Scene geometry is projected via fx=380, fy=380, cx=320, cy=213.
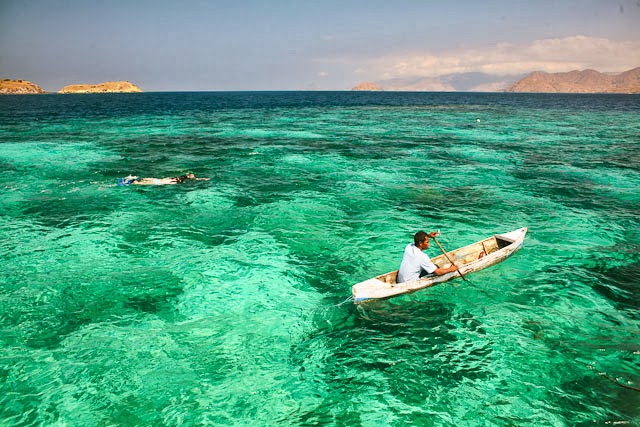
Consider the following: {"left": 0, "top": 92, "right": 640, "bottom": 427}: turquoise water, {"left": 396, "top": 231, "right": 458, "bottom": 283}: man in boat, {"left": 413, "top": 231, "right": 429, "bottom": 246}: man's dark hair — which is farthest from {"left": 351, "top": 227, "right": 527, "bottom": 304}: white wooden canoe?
{"left": 413, "top": 231, "right": 429, "bottom": 246}: man's dark hair

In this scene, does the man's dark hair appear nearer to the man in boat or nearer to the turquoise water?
the man in boat

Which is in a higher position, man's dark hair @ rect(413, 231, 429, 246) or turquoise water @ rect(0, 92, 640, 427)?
man's dark hair @ rect(413, 231, 429, 246)

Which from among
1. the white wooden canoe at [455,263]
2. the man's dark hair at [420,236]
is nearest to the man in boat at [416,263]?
the man's dark hair at [420,236]

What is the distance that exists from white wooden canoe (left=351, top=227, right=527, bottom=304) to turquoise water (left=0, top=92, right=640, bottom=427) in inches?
20.0

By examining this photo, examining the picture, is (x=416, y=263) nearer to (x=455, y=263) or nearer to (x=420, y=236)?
(x=420, y=236)

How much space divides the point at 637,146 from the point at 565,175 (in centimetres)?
2131

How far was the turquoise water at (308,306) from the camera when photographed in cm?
928

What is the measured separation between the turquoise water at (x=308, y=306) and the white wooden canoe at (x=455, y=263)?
51 centimetres

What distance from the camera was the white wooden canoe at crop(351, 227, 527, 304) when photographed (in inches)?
499

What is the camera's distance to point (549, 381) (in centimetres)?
992

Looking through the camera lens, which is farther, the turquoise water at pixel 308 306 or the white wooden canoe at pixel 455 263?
the white wooden canoe at pixel 455 263

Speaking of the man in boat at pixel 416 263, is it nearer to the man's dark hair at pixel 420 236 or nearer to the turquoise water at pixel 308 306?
the man's dark hair at pixel 420 236

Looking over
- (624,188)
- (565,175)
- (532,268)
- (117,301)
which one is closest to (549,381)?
(532,268)

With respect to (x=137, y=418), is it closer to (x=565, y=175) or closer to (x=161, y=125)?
(x=565, y=175)
